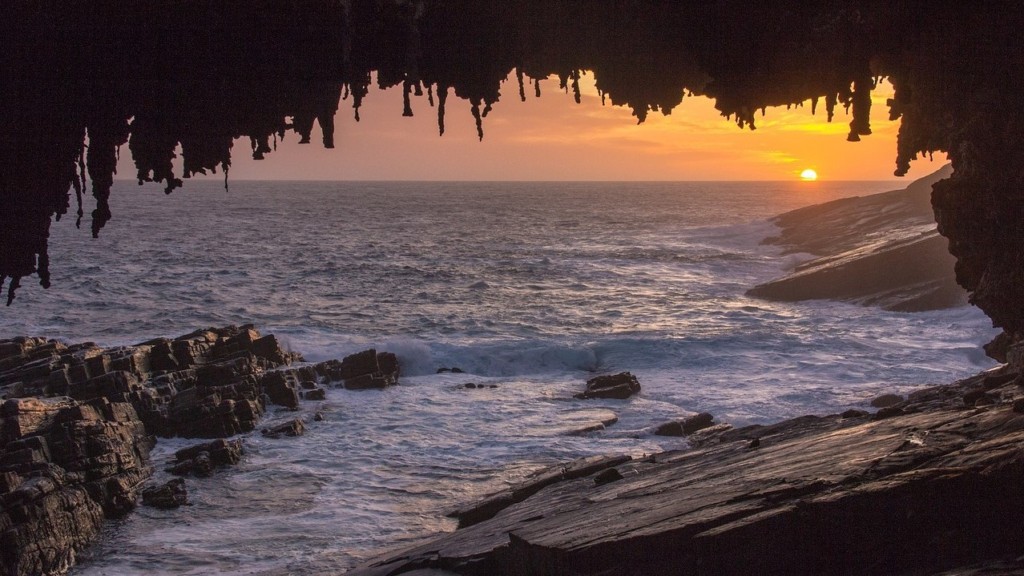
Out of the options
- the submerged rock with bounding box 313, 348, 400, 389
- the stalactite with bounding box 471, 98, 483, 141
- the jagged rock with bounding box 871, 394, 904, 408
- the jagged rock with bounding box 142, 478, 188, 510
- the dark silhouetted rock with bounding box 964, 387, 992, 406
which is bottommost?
the jagged rock with bounding box 142, 478, 188, 510

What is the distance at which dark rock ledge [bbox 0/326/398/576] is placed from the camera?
11.7m

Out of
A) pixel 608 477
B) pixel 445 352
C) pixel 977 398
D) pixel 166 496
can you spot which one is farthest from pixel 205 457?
pixel 977 398

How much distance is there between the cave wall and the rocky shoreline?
2657 millimetres

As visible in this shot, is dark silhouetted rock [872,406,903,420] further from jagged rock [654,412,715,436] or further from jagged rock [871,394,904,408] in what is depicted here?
jagged rock [871,394,904,408]

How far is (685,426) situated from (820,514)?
11.4m

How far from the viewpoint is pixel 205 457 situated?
51.5 feet

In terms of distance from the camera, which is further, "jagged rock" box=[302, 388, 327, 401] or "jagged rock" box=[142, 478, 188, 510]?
"jagged rock" box=[302, 388, 327, 401]

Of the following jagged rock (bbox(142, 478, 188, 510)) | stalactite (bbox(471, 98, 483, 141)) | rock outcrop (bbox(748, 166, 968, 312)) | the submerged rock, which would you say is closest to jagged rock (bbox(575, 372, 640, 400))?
the submerged rock

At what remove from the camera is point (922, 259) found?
31703 millimetres

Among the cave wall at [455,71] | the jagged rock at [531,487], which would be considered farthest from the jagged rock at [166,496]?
the cave wall at [455,71]

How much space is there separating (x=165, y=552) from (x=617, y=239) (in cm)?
5961

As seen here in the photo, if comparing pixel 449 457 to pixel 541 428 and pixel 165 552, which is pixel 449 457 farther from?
pixel 165 552

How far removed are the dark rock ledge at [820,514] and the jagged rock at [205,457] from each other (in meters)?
→ 8.08

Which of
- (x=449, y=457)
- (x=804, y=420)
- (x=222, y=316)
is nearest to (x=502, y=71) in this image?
(x=804, y=420)
